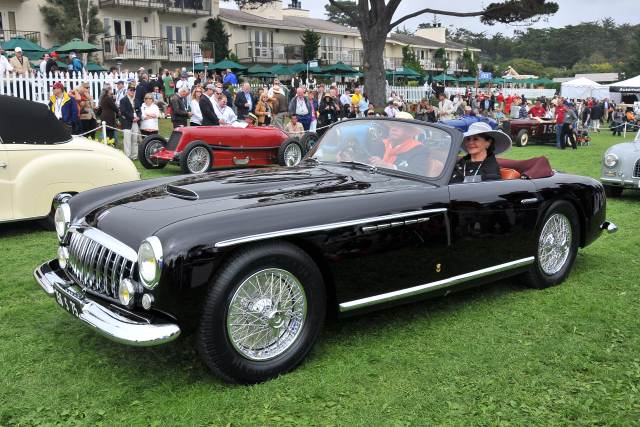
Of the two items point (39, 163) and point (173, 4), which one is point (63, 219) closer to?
point (39, 163)

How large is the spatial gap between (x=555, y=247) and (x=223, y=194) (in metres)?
3.23

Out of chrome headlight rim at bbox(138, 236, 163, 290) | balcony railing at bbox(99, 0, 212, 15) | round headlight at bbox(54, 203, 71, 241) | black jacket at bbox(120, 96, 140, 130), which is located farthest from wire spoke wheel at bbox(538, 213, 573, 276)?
balcony railing at bbox(99, 0, 212, 15)

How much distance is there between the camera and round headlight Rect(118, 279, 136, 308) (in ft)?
10.7

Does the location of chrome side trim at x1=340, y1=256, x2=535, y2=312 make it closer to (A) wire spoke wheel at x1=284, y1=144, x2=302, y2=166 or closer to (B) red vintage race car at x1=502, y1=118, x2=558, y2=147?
(A) wire spoke wheel at x1=284, y1=144, x2=302, y2=166

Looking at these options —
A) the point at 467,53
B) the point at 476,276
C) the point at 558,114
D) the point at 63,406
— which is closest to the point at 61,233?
the point at 63,406

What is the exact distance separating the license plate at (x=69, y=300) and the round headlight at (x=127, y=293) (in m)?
0.30

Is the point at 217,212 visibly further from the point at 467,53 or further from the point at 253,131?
the point at 467,53

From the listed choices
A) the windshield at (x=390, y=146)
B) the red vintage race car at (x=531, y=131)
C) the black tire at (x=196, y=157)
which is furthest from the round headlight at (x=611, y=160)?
the red vintage race car at (x=531, y=131)

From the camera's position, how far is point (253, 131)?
1305cm

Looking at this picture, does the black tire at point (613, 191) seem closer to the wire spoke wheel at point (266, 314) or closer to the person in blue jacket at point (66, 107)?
the wire spoke wheel at point (266, 314)

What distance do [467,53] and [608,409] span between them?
73.5 m

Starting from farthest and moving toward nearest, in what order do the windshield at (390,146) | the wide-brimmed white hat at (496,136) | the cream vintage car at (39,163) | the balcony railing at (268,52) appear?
the balcony railing at (268,52), the cream vintage car at (39,163), the wide-brimmed white hat at (496,136), the windshield at (390,146)

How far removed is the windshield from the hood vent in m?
1.57

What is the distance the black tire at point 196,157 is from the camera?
467 inches
